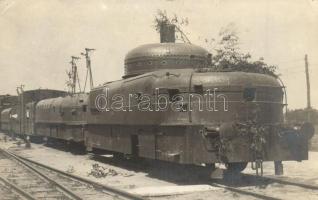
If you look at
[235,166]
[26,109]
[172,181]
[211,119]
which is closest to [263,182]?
[235,166]

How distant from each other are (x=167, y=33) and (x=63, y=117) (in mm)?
10894

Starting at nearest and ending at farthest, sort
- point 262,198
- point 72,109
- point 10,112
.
→ point 262,198 → point 72,109 → point 10,112

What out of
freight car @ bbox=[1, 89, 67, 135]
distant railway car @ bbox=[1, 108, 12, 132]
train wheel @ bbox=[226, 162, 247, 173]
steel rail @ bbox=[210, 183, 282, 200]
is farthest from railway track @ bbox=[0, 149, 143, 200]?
distant railway car @ bbox=[1, 108, 12, 132]

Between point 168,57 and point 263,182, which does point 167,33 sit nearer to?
point 168,57

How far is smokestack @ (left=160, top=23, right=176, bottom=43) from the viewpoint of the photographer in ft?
56.4

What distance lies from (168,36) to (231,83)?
596 centimetres

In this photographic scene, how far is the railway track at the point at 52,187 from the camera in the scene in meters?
10.4

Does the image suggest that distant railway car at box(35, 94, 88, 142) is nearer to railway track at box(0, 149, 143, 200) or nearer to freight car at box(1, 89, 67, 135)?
freight car at box(1, 89, 67, 135)

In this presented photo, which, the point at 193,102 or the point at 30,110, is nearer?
A: the point at 193,102

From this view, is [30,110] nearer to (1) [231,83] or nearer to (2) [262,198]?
(1) [231,83]

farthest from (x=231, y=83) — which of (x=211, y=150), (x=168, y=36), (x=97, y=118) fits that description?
(x=97, y=118)

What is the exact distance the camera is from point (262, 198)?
30.4ft

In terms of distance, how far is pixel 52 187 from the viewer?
11977mm

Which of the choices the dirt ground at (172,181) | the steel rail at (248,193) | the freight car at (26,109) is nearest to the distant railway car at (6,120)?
the freight car at (26,109)
